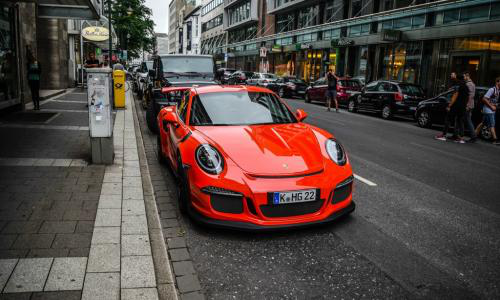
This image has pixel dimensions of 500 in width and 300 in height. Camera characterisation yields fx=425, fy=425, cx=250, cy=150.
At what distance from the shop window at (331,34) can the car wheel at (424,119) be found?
64.8 feet

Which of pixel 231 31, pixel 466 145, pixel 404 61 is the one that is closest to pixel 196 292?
pixel 466 145

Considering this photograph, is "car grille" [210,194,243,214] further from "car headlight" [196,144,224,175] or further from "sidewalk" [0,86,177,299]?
"sidewalk" [0,86,177,299]

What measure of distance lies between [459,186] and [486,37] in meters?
17.2

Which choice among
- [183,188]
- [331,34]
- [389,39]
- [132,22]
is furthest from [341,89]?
[132,22]

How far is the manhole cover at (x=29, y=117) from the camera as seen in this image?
1098cm

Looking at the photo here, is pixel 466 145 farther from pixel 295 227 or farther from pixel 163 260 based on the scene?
pixel 163 260

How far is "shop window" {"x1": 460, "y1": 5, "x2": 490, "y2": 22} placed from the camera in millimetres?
20469

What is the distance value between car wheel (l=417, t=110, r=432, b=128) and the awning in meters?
11.3

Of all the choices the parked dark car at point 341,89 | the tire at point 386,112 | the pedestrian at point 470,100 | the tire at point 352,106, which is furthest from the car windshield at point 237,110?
the parked dark car at point 341,89

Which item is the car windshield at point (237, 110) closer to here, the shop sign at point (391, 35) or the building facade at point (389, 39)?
the building facade at point (389, 39)

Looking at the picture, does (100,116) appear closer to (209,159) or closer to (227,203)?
(209,159)

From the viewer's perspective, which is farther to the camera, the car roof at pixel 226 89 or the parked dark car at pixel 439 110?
the parked dark car at pixel 439 110

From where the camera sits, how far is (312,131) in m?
5.17

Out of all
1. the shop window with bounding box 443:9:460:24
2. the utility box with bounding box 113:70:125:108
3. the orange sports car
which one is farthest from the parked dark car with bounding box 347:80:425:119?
the orange sports car
